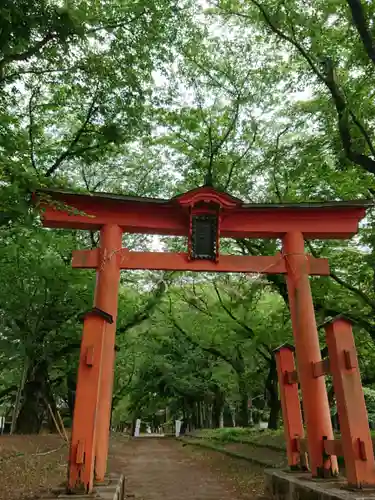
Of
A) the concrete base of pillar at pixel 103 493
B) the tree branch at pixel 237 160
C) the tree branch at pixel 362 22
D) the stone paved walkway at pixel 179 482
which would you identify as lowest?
the stone paved walkway at pixel 179 482

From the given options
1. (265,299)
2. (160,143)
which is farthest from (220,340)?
(160,143)

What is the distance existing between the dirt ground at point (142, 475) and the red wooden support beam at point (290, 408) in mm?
1462

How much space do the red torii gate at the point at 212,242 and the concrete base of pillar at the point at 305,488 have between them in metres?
0.40

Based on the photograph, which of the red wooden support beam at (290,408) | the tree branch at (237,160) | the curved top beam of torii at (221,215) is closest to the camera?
the red wooden support beam at (290,408)

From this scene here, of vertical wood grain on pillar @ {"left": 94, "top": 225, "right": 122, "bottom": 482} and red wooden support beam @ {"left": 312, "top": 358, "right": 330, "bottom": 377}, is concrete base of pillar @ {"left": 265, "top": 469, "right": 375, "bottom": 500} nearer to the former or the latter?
red wooden support beam @ {"left": 312, "top": 358, "right": 330, "bottom": 377}

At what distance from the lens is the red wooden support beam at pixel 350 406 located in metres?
5.74

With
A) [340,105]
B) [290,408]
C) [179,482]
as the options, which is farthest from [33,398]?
[340,105]

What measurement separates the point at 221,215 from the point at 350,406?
4.32 metres

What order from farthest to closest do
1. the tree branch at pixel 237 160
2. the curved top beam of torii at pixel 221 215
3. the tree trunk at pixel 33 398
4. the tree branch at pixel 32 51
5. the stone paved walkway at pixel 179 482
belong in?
the tree trunk at pixel 33 398 → the tree branch at pixel 237 160 → the stone paved walkway at pixel 179 482 → the curved top beam of torii at pixel 221 215 → the tree branch at pixel 32 51

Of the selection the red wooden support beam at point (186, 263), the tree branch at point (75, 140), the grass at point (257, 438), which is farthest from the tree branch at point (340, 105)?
the grass at point (257, 438)

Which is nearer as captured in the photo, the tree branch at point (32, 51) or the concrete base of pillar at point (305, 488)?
the concrete base of pillar at point (305, 488)

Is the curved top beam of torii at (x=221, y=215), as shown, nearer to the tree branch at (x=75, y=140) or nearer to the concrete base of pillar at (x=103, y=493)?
the tree branch at (x=75, y=140)

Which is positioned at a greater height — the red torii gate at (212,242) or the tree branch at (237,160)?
the tree branch at (237,160)

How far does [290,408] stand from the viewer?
830 cm
